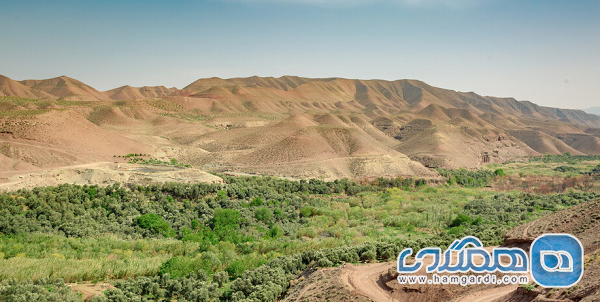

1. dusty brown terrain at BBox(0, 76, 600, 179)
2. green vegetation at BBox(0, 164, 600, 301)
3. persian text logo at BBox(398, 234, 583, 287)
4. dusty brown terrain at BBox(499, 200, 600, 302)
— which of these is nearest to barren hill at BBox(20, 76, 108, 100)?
dusty brown terrain at BBox(0, 76, 600, 179)

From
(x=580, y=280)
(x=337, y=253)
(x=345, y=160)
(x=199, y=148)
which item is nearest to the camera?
(x=580, y=280)

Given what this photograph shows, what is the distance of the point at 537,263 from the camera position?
1527cm

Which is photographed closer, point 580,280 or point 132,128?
point 580,280

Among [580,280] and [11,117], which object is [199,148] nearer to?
[11,117]

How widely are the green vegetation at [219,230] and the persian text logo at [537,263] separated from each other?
4.45m

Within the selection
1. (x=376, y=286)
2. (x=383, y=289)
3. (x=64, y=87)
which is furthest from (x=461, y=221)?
(x=64, y=87)

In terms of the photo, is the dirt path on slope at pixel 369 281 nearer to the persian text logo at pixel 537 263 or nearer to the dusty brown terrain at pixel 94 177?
the persian text logo at pixel 537 263

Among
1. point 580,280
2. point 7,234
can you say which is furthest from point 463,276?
point 7,234

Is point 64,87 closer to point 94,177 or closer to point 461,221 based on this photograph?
point 94,177

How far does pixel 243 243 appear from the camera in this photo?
2766 centimetres

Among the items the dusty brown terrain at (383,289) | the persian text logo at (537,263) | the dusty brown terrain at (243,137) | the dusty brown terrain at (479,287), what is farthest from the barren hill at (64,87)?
the persian text logo at (537,263)

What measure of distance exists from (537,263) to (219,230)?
21378 mm

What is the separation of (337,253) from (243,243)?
872cm

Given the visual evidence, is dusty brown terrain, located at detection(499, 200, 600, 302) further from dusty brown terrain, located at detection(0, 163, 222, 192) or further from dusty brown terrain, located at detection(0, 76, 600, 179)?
dusty brown terrain, located at detection(0, 76, 600, 179)
